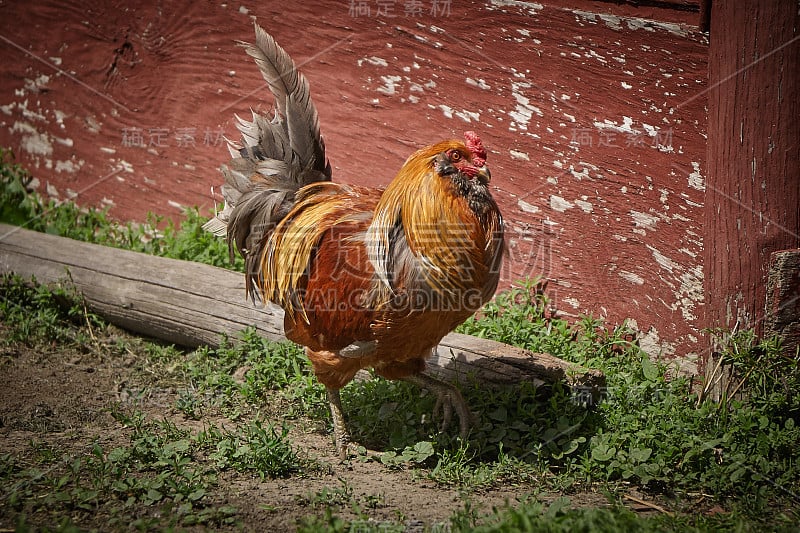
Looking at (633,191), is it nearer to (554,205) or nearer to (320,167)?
(554,205)

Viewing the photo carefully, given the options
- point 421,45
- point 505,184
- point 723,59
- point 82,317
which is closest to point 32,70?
point 82,317

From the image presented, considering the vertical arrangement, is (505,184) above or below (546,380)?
above

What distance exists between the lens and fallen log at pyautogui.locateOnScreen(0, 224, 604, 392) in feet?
15.0

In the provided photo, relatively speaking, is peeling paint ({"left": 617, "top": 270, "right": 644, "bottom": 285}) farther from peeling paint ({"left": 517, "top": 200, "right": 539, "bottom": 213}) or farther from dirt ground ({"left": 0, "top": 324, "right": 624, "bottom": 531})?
dirt ground ({"left": 0, "top": 324, "right": 624, "bottom": 531})

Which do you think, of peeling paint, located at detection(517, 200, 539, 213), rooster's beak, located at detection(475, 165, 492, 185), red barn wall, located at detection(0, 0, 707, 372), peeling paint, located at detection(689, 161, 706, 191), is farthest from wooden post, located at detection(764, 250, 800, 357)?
rooster's beak, located at detection(475, 165, 492, 185)

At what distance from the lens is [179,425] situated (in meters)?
4.48

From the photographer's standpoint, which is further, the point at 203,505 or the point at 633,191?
the point at 633,191

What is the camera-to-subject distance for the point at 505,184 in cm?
500

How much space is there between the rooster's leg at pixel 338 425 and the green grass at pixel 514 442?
0.19m

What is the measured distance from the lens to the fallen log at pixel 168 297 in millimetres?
4566

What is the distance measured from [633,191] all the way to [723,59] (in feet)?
3.04

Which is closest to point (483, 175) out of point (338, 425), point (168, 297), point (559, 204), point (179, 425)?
point (559, 204)

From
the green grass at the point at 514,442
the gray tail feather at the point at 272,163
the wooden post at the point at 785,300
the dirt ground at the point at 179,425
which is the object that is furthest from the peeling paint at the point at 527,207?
the dirt ground at the point at 179,425

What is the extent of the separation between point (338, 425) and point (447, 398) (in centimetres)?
65
